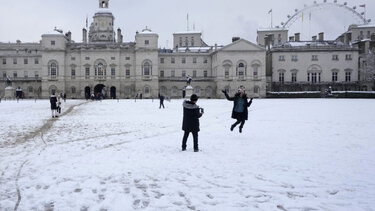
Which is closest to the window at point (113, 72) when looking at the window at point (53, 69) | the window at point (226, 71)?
the window at point (53, 69)

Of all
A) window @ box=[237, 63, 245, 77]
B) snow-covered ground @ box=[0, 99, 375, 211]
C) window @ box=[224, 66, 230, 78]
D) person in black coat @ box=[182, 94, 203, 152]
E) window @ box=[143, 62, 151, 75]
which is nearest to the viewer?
snow-covered ground @ box=[0, 99, 375, 211]

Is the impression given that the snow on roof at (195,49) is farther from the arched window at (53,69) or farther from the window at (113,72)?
the arched window at (53,69)

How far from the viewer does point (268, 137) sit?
13.3 m

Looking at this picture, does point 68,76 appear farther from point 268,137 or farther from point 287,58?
point 268,137

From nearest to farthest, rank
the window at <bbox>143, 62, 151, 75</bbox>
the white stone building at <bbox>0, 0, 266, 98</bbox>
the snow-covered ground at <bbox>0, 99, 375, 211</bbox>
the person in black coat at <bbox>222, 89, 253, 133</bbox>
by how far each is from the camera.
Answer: the snow-covered ground at <bbox>0, 99, 375, 211</bbox>, the person in black coat at <bbox>222, 89, 253, 133</bbox>, the white stone building at <bbox>0, 0, 266, 98</bbox>, the window at <bbox>143, 62, 151, 75</bbox>

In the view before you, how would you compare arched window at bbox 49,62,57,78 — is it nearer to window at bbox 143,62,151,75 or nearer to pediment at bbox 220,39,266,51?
window at bbox 143,62,151,75

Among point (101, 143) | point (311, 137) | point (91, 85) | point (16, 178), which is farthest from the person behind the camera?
point (91, 85)

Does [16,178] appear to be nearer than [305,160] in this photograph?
Yes

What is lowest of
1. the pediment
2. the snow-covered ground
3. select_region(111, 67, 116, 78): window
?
the snow-covered ground

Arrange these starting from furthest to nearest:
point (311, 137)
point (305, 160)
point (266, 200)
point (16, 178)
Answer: point (311, 137) < point (305, 160) < point (16, 178) < point (266, 200)

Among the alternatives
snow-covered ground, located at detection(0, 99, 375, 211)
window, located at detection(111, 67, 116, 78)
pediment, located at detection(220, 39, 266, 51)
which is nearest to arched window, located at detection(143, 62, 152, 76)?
window, located at detection(111, 67, 116, 78)

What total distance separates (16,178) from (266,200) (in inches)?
215

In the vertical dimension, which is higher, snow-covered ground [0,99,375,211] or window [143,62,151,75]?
window [143,62,151,75]

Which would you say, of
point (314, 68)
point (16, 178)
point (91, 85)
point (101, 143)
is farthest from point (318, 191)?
point (314, 68)
